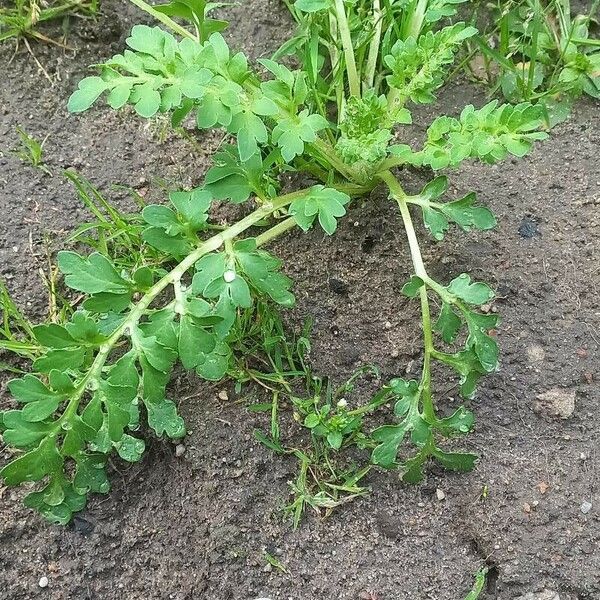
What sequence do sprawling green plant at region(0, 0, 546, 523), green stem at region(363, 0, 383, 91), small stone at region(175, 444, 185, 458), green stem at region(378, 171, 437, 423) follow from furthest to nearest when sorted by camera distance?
green stem at region(363, 0, 383, 91) < small stone at region(175, 444, 185, 458) < green stem at region(378, 171, 437, 423) < sprawling green plant at region(0, 0, 546, 523)

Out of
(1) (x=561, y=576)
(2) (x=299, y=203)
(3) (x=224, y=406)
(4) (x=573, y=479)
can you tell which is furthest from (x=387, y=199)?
(1) (x=561, y=576)

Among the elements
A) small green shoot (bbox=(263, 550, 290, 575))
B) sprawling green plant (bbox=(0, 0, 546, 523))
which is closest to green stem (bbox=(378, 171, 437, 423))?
sprawling green plant (bbox=(0, 0, 546, 523))

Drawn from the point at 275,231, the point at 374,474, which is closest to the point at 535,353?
the point at 374,474

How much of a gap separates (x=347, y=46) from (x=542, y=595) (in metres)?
1.39

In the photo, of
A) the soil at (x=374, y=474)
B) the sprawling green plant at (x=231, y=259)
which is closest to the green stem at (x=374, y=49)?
the sprawling green plant at (x=231, y=259)

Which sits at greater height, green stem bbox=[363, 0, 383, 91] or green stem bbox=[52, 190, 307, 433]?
green stem bbox=[363, 0, 383, 91]

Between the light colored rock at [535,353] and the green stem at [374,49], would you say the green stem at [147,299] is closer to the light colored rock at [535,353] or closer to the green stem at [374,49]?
the green stem at [374,49]

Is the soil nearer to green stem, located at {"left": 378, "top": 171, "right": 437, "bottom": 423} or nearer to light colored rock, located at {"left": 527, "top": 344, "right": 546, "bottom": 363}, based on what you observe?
light colored rock, located at {"left": 527, "top": 344, "right": 546, "bottom": 363}

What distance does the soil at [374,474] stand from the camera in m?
1.81

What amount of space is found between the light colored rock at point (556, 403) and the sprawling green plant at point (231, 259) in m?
0.23

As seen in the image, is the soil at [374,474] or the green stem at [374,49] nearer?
the soil at [374,474]

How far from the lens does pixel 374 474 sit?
1896 mm

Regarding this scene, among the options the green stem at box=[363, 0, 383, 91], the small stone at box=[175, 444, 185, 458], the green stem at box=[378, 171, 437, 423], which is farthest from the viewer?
the green stem at box=[363, 0, 383, 91]

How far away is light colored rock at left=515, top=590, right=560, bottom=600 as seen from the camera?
177 centimetres
